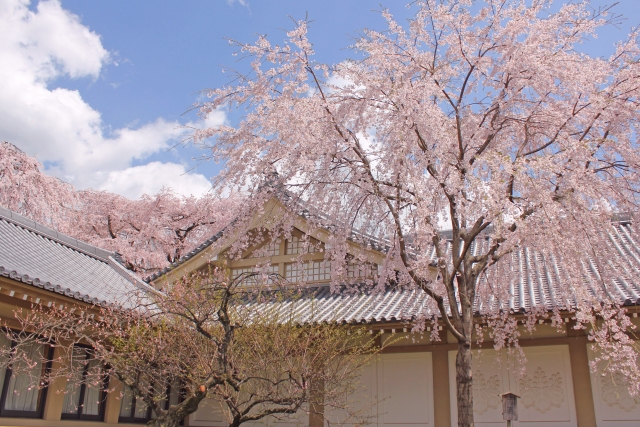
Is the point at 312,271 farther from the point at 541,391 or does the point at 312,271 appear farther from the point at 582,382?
the point at 582,382

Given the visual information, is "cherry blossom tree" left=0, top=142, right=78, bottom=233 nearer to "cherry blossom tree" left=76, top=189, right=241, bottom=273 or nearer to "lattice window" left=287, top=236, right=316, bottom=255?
"cherry blossom tree" left=76, top=189, right=241, bottom=273

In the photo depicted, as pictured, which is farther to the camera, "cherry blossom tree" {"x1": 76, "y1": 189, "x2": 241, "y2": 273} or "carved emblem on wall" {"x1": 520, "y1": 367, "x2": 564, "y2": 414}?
"cherry blossom tree" {"x1": 76, "y1": 189, "x2": 241, "y2": 273}

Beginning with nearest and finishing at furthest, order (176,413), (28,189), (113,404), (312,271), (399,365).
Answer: (176,413) < (113,404) < (399,365) < (312,271) < (28,189)

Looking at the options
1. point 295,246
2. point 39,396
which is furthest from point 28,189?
point 39,396

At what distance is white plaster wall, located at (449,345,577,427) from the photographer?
25.9 feet

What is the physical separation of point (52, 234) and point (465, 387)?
833cm

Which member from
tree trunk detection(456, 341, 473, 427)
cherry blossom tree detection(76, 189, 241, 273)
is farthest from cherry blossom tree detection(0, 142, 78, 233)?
tree trunk detection(456, 341, 473, 427)

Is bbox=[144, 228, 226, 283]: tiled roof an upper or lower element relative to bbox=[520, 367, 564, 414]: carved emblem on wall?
upper

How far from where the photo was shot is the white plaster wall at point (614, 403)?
7.51 meters

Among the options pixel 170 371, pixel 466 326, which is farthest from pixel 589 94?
pixel 170 371

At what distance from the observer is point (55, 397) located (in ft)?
24.5

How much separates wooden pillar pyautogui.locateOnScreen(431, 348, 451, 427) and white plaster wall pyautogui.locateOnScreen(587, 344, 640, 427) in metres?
2.10

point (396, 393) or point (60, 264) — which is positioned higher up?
point (60, 264)

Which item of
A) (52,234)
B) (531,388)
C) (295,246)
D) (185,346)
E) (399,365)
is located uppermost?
(295,246)
